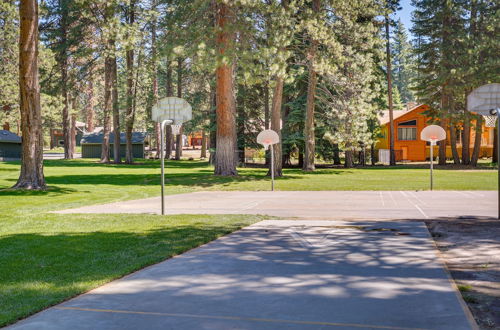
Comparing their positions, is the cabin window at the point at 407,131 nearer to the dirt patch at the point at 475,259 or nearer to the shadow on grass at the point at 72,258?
the dirt patch at the point at 475,259

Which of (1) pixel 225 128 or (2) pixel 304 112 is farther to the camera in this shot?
(2) pixel 304 112

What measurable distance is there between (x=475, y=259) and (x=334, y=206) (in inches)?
245

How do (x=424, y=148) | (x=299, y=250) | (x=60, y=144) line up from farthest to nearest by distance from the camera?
(x=60, y=144) < (x=424, y=148) < (x=299, y=250)

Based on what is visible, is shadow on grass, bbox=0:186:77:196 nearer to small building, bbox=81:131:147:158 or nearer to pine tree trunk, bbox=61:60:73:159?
pine tree trunk, bbox=61:60:73:159

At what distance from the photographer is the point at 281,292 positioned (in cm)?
501

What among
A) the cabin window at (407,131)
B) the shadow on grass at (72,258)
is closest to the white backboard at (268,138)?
the shadow on grass at (72,258)

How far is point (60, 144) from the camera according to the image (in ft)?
332

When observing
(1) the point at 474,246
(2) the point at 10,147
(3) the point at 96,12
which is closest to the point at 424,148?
(3) the point at 96,12

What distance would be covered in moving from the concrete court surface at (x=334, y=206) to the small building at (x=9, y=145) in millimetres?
42156

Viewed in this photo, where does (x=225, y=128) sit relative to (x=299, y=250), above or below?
above

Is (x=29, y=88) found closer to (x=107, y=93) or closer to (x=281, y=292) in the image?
(x=281, y=292)

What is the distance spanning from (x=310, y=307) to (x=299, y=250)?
261cm

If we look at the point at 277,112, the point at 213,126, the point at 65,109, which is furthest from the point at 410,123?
the point at 65,109

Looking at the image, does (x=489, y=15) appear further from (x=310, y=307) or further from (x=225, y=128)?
(x=310, y=307)
